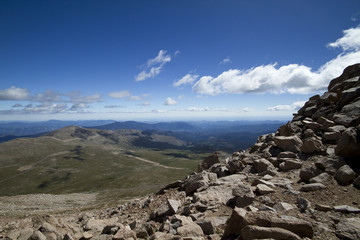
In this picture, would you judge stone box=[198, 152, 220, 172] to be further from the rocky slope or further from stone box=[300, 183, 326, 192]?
stone box=[300, 183, 326, 192]

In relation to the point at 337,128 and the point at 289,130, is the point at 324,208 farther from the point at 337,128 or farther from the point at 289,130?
the point at 289,130

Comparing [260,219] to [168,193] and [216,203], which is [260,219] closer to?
[216,203]

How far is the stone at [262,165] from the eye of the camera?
754 inches

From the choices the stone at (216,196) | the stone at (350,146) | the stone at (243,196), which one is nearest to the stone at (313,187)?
the stone at (243,196)

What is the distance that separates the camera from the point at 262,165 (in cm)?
1945

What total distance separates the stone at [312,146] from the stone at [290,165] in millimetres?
2590

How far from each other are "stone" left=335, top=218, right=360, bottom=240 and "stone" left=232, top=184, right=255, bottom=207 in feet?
15.6

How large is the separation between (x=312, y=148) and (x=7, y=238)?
2933cm

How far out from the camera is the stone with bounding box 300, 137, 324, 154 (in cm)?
1927

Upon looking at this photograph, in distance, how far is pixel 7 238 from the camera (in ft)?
47.6

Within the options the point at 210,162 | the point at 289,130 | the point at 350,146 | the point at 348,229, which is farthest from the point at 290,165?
the point at 210,162

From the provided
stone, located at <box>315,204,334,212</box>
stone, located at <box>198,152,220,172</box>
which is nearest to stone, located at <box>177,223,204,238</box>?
stone, located at <box>315,204,334,212</box>

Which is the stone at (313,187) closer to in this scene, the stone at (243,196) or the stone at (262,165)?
the stone at (243,196)

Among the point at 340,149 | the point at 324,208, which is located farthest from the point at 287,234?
the point at 340,149
